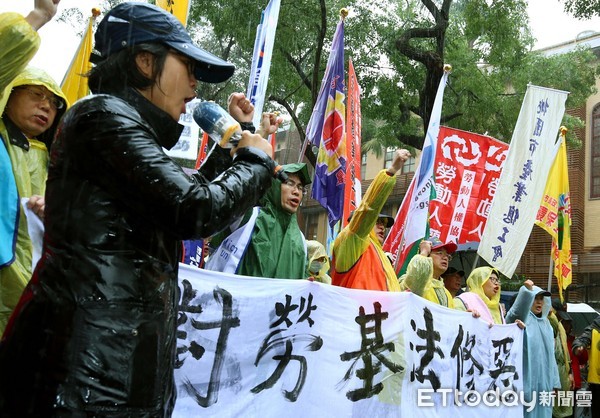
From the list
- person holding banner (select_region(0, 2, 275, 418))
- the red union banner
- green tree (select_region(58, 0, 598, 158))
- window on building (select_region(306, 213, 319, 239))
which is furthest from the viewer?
window on building (select_region(306, 213, 319, 239))

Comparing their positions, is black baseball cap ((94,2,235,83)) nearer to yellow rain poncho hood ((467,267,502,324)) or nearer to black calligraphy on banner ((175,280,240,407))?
black calligraphy on banner ((175,280,240,407))

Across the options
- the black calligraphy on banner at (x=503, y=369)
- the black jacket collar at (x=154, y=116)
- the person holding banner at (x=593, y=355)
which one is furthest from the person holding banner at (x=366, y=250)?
the person holding banner at (x=593, y=355)

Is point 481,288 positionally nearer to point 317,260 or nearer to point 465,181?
point 317,260

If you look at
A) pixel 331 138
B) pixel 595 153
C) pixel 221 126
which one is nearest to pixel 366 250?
pixel 331 138

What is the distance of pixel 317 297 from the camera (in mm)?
4711

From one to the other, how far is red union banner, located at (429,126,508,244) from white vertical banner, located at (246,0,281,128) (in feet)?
12.9

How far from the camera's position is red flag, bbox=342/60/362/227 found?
7051 mm

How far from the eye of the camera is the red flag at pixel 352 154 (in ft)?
23.1

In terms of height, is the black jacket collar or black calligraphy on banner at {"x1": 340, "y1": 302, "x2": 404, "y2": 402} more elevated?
the black jacket collar

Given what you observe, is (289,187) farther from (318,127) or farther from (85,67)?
(318,127)

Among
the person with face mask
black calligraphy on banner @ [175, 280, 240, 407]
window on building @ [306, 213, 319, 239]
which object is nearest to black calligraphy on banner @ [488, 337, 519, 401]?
the person with face mask

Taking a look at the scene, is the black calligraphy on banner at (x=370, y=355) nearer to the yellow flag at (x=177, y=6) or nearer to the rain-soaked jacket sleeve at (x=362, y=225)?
the rain-soaked jacket sleeve at (x=362, y=225)

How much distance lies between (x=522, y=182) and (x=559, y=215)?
2677mm

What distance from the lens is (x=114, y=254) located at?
1.66m
